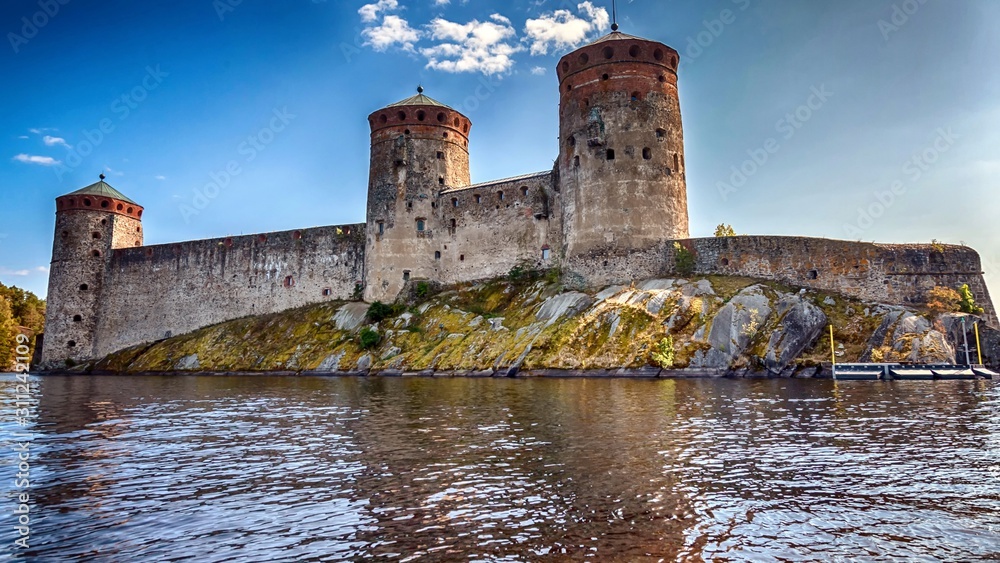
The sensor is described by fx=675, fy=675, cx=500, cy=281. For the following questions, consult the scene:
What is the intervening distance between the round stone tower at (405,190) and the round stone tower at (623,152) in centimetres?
1119

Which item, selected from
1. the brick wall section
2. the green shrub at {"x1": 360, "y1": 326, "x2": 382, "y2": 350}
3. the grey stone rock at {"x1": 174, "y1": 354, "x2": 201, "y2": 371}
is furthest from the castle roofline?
the grey stone rock at {"x1": 174, "y1": 354, "x2": 201, "y2": 371}

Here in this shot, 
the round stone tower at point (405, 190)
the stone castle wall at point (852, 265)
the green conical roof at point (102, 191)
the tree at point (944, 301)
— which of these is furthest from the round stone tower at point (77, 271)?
the tree at point (944, 301)

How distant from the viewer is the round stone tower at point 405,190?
4944 cm

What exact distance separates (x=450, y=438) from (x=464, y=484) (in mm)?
4481

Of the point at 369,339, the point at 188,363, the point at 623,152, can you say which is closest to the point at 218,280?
the point at 188,363

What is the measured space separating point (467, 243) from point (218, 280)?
76.0 ft

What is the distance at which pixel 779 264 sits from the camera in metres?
37.5

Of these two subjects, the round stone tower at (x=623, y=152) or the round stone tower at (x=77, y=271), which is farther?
the round stone tower at (x=77, y=271)

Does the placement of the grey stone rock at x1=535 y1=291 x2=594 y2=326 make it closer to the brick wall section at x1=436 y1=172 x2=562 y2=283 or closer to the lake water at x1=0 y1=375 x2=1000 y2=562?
the brick wall section at x1=436 y1=172 x2=562 y2=283

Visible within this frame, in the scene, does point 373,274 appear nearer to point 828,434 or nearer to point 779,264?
point 779,264

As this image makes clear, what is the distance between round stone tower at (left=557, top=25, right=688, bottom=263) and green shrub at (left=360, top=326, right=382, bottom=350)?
1358 centimetres

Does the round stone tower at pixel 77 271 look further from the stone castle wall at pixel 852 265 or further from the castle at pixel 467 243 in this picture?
the stone castle wall at pixel 852 265

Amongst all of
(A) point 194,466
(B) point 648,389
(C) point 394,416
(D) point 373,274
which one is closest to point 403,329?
(D) point 373,274

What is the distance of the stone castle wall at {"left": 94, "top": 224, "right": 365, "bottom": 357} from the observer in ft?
173
